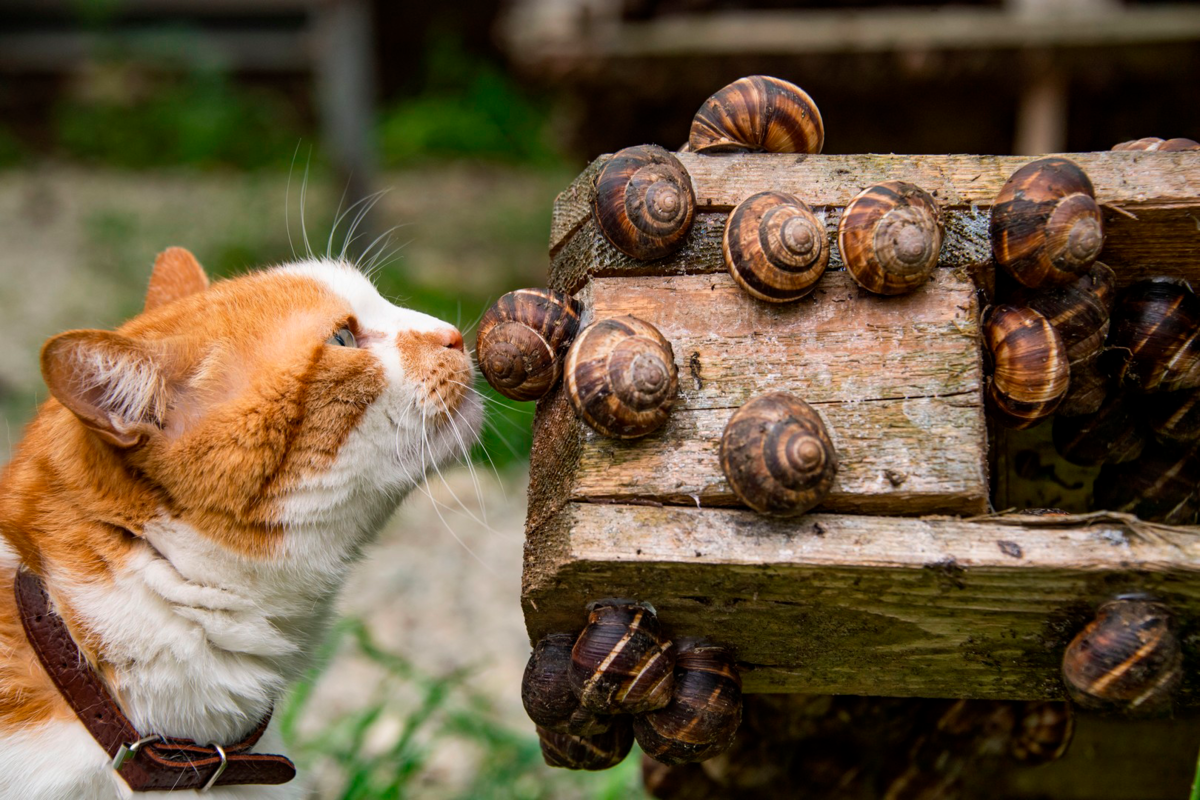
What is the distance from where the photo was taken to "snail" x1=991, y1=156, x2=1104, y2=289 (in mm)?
1462

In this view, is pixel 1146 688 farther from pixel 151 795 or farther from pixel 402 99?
pixel 402 99

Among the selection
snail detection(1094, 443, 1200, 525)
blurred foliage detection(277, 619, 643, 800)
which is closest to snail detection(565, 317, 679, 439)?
snail detection(1094, 443, 1200, 525)

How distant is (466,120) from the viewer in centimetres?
1016

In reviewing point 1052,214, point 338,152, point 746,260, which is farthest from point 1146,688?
point 338,152

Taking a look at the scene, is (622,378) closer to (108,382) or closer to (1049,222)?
(1049,222)

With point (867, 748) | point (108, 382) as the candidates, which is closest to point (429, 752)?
point (867, 748)

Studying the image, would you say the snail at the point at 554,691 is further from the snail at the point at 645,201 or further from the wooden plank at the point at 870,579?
the snail at the point at 645,201

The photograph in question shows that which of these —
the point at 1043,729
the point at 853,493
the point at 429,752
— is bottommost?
the point at 429,752

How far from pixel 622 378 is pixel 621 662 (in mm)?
412

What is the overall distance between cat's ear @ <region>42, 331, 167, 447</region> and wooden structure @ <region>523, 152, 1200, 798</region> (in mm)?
689

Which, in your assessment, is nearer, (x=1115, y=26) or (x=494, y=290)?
(x=1115, y=26)

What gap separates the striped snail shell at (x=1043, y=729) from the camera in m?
2.04

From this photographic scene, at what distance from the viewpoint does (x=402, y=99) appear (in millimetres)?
11086

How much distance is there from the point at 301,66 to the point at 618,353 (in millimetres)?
9985
